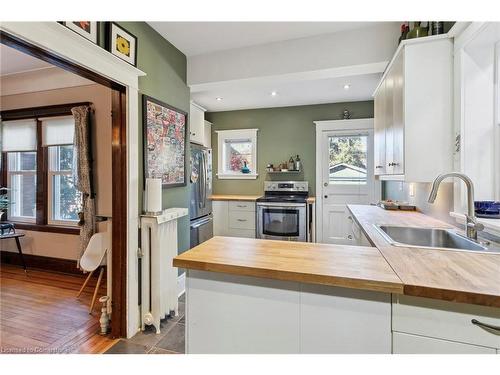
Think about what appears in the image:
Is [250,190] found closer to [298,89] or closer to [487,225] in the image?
[298,89]

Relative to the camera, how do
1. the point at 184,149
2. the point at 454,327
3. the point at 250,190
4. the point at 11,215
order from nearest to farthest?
the point at 454,327
the point at 184,149
the point at 11,215
the point at 250,190

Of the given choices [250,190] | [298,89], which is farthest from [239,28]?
[250,190]

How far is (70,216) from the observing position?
342cm

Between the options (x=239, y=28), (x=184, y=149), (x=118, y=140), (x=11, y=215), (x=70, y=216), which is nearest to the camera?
(x=118, y=140)

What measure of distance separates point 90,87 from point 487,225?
3.94 m

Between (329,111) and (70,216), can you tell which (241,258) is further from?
(329,111)

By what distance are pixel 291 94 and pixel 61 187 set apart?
355cm

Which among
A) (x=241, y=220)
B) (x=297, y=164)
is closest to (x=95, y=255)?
(x=241, y=220)

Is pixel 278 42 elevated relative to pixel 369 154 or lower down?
elevated

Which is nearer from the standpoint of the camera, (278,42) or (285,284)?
(285,284)

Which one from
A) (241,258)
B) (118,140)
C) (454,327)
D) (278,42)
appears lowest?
(454,327)

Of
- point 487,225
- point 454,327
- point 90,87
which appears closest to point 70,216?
point 90,87

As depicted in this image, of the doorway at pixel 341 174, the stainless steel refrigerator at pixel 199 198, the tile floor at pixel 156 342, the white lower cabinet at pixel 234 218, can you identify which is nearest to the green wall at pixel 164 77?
the stainless steel refrigerator at pixel 199 198

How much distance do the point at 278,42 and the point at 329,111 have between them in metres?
2.26
